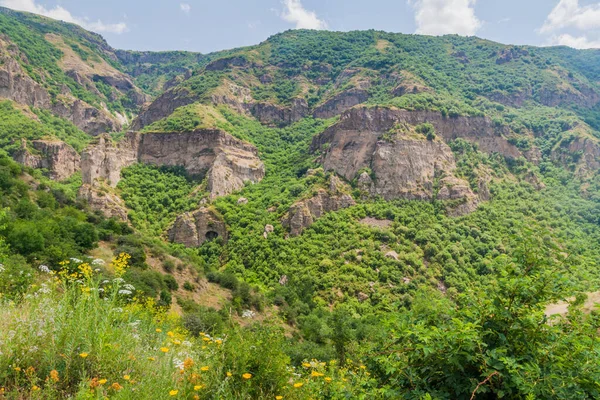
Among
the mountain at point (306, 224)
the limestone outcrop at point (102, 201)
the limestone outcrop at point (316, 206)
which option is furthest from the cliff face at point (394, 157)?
the limestone outcrop at point (102, 201)

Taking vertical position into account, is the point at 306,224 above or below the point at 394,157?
below

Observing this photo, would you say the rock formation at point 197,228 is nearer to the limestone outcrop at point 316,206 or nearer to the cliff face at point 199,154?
the cliff face at point 199,154

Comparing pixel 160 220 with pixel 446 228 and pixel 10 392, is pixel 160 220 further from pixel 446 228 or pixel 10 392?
pixel 10 392

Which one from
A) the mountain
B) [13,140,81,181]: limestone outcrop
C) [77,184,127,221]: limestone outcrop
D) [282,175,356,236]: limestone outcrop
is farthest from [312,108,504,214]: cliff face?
[13,140,81,181]: limestone outcrop

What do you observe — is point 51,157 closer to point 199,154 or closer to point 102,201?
point 102,201

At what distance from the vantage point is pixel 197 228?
5853cm

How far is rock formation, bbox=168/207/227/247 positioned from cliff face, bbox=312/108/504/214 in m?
24.2

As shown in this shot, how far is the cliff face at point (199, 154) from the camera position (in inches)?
2758

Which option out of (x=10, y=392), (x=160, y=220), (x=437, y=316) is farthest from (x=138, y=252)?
(x=160, y=220)

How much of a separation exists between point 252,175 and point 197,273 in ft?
153

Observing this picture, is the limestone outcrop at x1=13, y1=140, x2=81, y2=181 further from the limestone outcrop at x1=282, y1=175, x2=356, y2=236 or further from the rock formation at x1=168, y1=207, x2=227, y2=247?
the limestone outcrop at x1=282, y1=175, x2=356, y2=236

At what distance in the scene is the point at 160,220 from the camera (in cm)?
6400

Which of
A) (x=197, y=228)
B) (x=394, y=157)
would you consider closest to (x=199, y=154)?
(x=197, y=228)

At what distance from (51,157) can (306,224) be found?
53335mm
